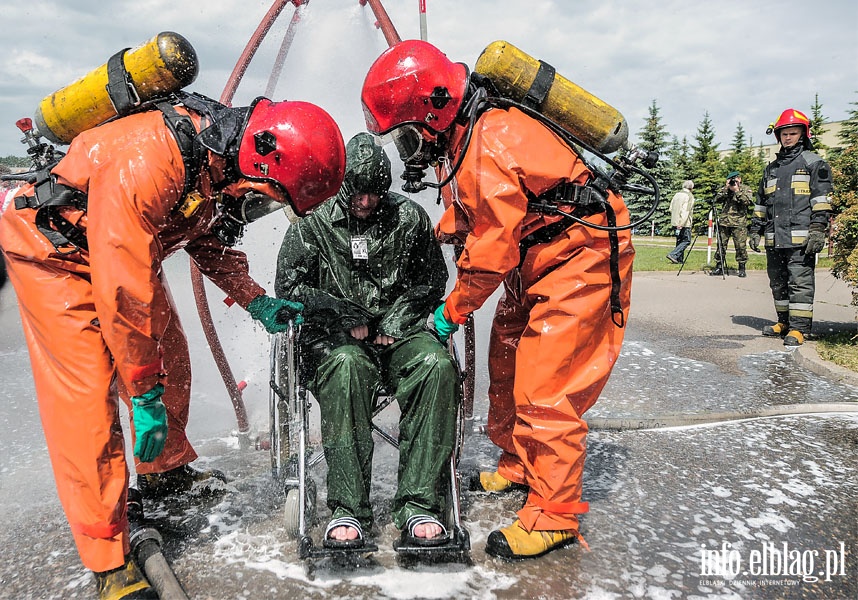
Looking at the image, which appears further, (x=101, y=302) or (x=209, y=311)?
(x=209, y=311)

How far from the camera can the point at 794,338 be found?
20.5ft

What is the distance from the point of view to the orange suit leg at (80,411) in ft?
7.59

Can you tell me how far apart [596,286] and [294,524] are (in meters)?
1.61

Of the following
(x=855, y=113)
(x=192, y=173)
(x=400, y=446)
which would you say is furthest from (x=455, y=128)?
(x=855, y=113)

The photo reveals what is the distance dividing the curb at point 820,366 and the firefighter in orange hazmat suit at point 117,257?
14.7 ft

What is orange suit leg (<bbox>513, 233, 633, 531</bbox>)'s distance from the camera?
2.61m

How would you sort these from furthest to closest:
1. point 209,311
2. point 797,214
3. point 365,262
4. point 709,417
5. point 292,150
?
1. point 797,214
2. point 709,417
3. point 209,311
4. point 365,262
5. point 292,150

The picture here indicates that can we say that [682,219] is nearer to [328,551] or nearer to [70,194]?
[328,551]

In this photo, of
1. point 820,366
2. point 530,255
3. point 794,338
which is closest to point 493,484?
point 530,255

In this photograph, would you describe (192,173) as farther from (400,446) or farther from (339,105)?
(339,105)

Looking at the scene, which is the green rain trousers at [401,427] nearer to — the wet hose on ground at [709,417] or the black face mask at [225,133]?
the black face mask at [225,133]

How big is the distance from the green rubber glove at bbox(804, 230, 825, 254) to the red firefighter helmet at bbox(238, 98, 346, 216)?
540 centimetres

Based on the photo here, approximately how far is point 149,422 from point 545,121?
1989 mm

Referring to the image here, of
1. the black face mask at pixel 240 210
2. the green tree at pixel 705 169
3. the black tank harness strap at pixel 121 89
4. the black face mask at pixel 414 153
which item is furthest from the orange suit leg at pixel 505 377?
the green tree at pixel 705 169
